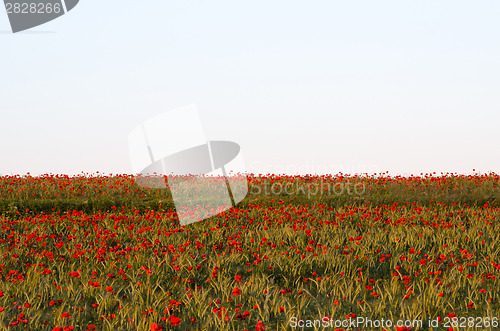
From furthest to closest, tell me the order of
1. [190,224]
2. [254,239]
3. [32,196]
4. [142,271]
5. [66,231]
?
[32,196]
[190,224]
[66,231]
[254,239]
[142,271]

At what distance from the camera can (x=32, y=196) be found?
15.2 m

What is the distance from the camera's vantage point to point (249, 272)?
595 centimetres

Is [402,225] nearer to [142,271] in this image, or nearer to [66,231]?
[142,271]

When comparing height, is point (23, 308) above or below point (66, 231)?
above

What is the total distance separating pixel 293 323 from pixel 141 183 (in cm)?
1383

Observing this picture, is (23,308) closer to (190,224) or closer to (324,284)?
(324,284)

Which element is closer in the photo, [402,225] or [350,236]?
[350,236]

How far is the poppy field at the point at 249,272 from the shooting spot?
4324 millimetres

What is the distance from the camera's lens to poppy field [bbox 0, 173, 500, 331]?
4324mm

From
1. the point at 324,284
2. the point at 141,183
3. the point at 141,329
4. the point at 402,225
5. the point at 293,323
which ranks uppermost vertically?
the point at 141,329

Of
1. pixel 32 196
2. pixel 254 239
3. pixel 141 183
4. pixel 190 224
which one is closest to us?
pixel 254 239

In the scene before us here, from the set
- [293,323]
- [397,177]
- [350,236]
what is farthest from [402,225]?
[397,177]

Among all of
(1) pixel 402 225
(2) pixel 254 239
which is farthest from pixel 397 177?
(2) pixel 254 239

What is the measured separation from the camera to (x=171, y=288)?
5.28 meters
